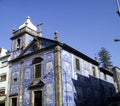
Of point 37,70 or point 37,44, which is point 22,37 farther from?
point 37,70

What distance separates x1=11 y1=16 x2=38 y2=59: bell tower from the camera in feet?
93.1

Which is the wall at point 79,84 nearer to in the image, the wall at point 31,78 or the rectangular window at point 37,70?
→ the wall at point 31,78

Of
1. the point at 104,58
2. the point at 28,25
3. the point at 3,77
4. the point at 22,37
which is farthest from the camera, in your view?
the point at 104,58

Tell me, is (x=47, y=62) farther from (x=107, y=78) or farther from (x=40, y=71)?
(x=107, y=78)

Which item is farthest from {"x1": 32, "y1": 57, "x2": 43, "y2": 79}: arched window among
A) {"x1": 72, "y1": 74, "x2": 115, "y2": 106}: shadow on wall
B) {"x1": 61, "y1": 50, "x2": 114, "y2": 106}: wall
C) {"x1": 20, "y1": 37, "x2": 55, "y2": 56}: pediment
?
{"x1": 72, "y1": 74, "x2": 115, "y2": 106}: shadow on wall

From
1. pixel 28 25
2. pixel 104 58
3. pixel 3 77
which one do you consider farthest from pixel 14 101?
pixel 104 58

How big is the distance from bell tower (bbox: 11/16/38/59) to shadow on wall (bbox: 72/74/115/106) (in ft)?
29.9

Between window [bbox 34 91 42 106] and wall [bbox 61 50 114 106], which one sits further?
Result: window [bbox 34 91 42 106]

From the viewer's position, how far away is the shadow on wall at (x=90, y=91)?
24000mm

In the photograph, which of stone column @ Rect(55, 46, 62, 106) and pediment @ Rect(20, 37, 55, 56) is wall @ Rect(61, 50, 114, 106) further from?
pediment @ Rect(20, 37, 55, 56)

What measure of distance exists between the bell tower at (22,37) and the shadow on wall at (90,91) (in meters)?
9.11

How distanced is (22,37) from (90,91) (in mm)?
12052

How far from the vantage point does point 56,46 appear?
23.1 meters

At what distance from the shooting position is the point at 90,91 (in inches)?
1044
